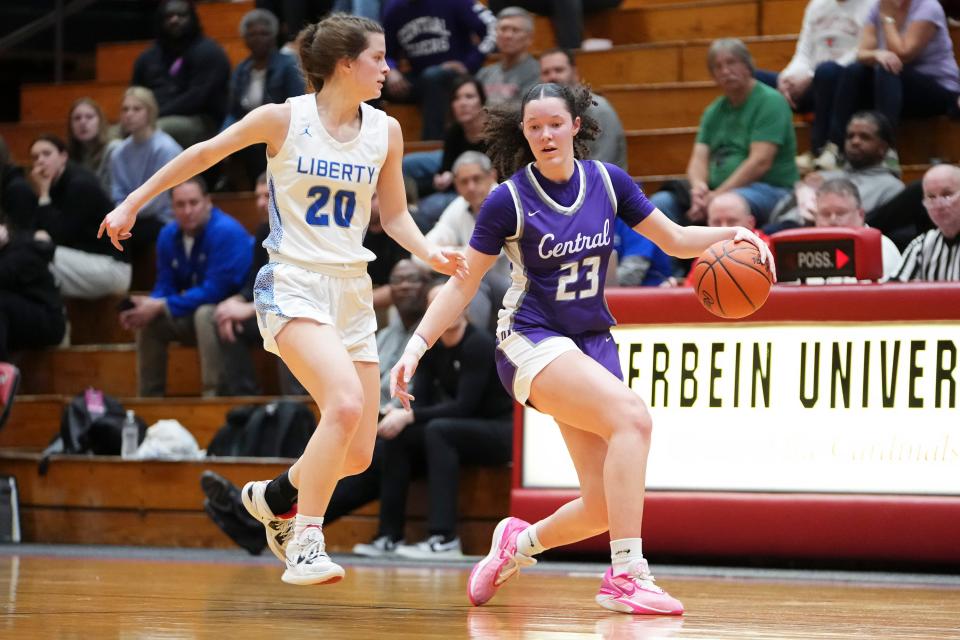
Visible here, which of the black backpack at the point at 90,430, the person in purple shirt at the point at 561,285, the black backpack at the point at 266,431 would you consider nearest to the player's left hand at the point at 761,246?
the person in purple shirt at the point at 561,285

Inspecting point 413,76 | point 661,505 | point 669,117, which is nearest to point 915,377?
point 661,505

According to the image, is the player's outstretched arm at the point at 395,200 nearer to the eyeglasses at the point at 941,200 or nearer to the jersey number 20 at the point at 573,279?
the jersey number 20 at the point at 573,279


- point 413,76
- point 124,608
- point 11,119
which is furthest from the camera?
point 11,119

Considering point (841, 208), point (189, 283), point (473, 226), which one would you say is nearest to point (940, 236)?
point (841, 208)

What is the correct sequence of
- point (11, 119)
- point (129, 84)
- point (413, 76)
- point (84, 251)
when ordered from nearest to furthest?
point (84, 251) → point (413, 76) → point (129, 84) → point (11, 119)

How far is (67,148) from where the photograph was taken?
33.5 ft

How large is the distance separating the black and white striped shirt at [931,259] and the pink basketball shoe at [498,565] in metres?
2.76

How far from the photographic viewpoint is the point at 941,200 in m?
6.61

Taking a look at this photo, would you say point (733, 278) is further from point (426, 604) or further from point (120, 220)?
point (120, 220)

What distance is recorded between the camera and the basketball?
439 cm

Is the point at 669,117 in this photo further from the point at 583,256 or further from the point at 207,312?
the point at 583,256

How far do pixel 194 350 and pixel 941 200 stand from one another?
4.53m

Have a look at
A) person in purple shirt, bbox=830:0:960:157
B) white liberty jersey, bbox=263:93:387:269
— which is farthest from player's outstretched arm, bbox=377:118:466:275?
person in purple shirt, bbox=830:0:960:157

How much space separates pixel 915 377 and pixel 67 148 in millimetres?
6438
